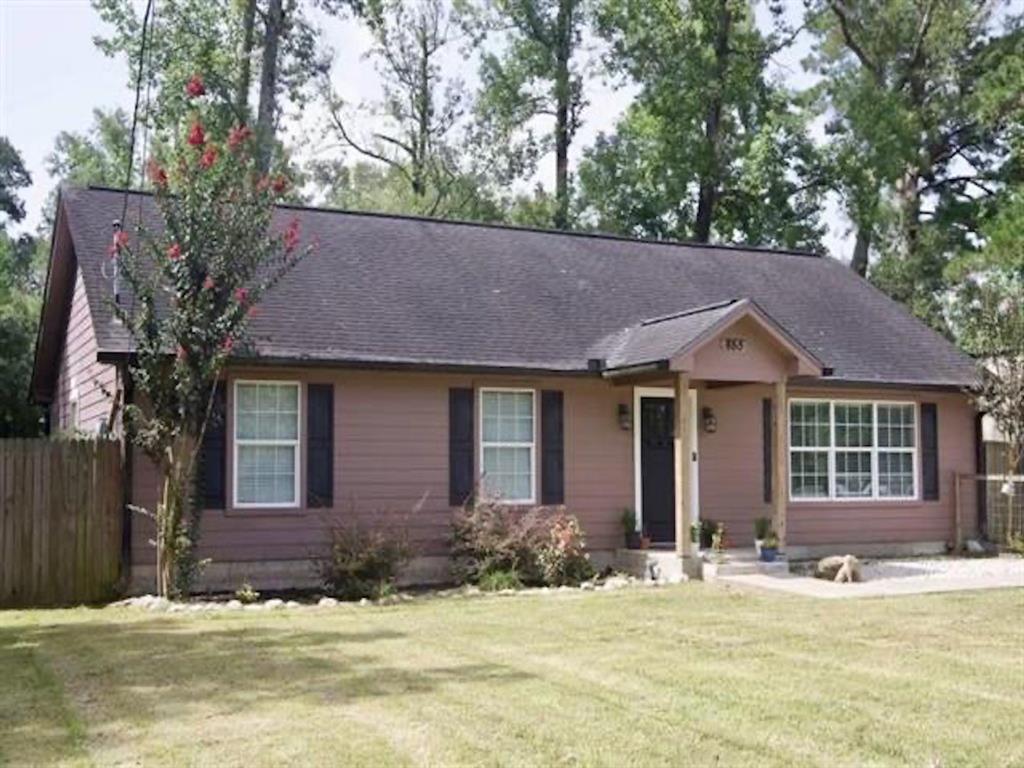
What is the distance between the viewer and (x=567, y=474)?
46.7ft

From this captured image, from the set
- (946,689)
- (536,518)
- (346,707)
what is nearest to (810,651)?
(946,689)

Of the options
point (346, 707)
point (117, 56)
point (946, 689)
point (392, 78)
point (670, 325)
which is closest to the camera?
point (346, 707)

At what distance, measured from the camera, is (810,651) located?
835cm

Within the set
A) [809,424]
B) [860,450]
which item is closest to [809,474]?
[809,424]

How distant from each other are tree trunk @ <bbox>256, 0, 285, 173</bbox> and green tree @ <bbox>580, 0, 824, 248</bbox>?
857 cm

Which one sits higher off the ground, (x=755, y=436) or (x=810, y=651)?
(x=755, y=436)

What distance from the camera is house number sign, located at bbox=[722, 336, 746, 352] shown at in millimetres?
13359

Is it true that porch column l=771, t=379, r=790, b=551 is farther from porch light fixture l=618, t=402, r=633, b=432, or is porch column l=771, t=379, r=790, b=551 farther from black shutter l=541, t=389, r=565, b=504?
black shutter l=541, t=389, r=565, b=504

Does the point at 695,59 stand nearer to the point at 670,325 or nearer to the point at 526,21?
the point at 526,21

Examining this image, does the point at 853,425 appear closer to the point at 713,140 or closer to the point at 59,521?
the point at 59,521

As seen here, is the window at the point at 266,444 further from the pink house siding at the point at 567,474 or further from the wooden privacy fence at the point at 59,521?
the wooden privacy fence at the point at 59,521

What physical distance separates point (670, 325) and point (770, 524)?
3.09 meters

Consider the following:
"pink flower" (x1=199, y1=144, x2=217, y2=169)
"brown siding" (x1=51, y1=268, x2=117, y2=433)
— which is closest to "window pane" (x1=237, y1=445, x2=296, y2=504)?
"brown siding" (x1=51, y1=268, x2=117, y2=433)

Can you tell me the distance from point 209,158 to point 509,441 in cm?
525
